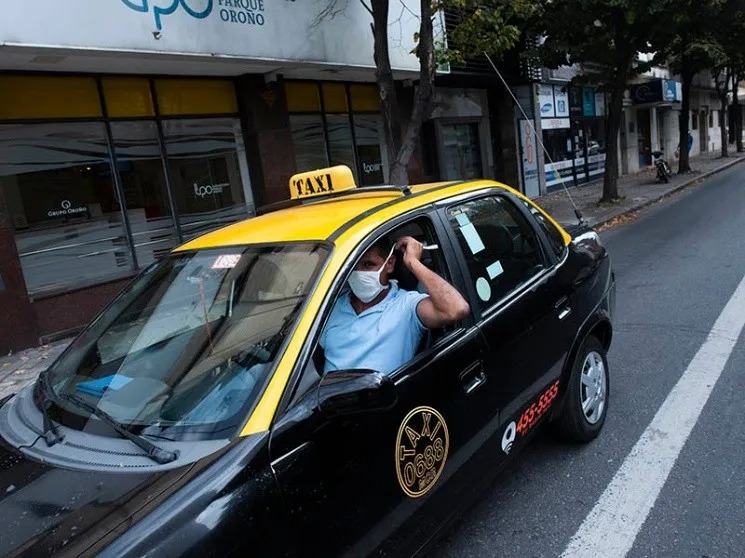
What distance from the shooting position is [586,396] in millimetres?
3648

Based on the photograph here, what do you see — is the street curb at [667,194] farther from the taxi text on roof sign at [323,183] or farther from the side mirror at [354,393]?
the side mirror at [354,393]

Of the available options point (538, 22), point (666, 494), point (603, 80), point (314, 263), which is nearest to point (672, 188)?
point (603, 80)

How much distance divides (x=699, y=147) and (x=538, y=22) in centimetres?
2897

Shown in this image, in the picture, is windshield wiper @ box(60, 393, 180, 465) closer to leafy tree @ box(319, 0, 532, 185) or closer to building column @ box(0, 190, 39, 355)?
building column @ box(0, 190, 39, 355)

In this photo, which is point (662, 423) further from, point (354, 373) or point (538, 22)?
point (538, 22)

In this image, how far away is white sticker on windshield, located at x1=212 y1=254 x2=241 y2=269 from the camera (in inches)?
101

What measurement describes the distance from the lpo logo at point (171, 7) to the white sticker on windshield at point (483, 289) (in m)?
6.86

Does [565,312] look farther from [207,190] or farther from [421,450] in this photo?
[207,190]

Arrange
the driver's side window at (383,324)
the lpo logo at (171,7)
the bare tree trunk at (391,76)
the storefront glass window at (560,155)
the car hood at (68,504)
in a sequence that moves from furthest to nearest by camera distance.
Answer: the storefront glass window at (560,155), the bare tree trunk at (391,76), the lpo logo at (171,7), the driver's side window at (383,324), the car hood at (68,504)

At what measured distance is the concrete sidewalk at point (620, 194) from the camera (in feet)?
46.6

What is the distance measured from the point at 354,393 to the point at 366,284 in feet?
2.71

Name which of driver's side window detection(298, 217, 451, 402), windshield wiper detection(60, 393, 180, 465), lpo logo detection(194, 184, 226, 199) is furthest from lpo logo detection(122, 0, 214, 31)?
windshield wiper detection(60, 393, 180, 465)

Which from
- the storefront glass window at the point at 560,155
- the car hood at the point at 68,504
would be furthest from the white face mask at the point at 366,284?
the storefront glass window at the point at 560,155

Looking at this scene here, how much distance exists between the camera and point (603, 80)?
1741 centimetres
